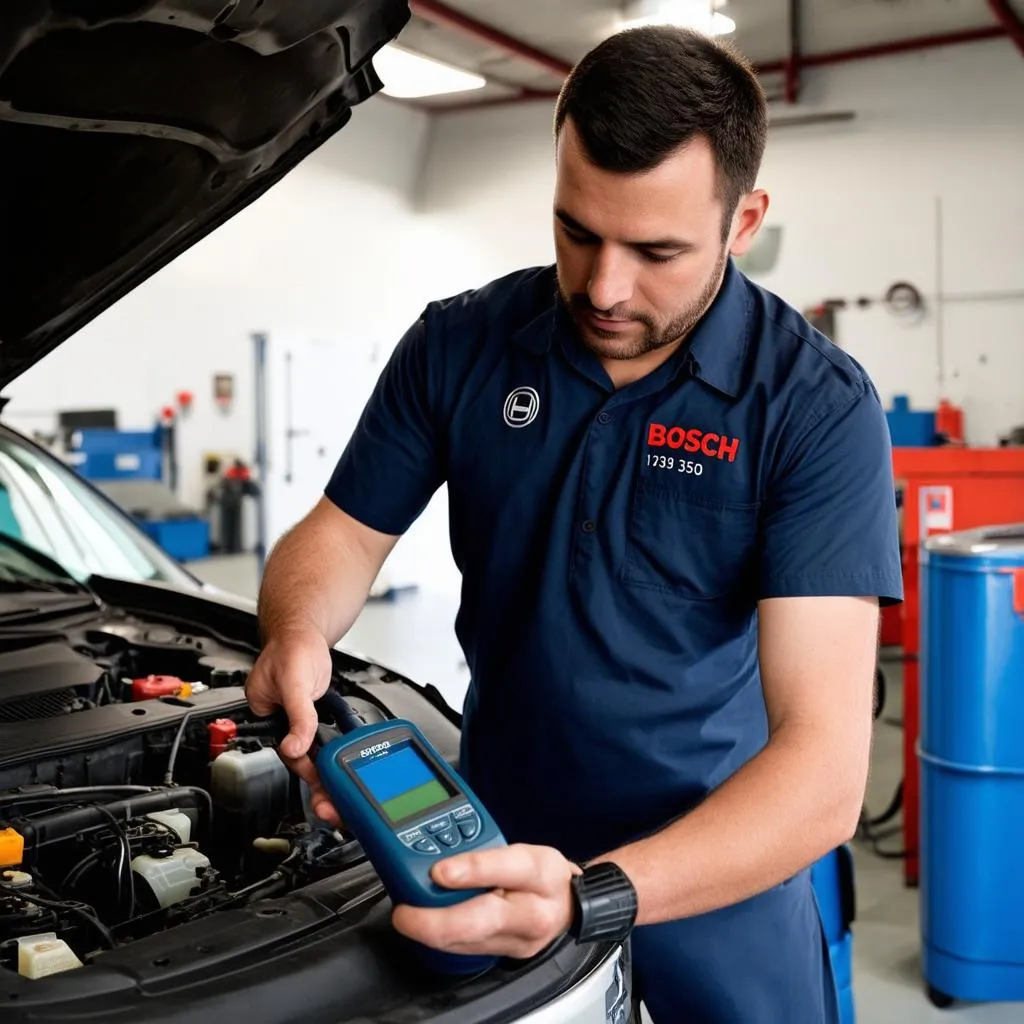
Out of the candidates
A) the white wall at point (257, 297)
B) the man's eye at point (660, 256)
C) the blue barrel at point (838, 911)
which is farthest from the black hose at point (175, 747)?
the white wall at point (257, 297)

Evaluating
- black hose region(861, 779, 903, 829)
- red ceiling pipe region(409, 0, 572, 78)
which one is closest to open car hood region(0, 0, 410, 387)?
black hose region(861, 779, 903, 829)

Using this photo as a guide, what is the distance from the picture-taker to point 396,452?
164 centimetres

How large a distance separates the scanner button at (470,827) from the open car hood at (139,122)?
87cm

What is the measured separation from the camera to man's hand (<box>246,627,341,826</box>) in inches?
51.3

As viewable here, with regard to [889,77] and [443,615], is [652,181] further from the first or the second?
[889,77]

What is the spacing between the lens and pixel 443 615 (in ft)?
25.1

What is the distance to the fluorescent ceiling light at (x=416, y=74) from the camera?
24.3 ft

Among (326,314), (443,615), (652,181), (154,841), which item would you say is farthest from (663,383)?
(326,314)

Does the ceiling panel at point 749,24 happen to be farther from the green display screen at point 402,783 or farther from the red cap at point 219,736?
the green display screen at point 402,783

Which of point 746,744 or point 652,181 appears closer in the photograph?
point 652,181

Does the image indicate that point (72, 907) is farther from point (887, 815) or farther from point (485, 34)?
point (485, 34)

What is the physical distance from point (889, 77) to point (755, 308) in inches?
291

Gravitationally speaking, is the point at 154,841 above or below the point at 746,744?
below

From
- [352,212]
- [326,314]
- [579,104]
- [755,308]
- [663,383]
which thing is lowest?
[663,383]
